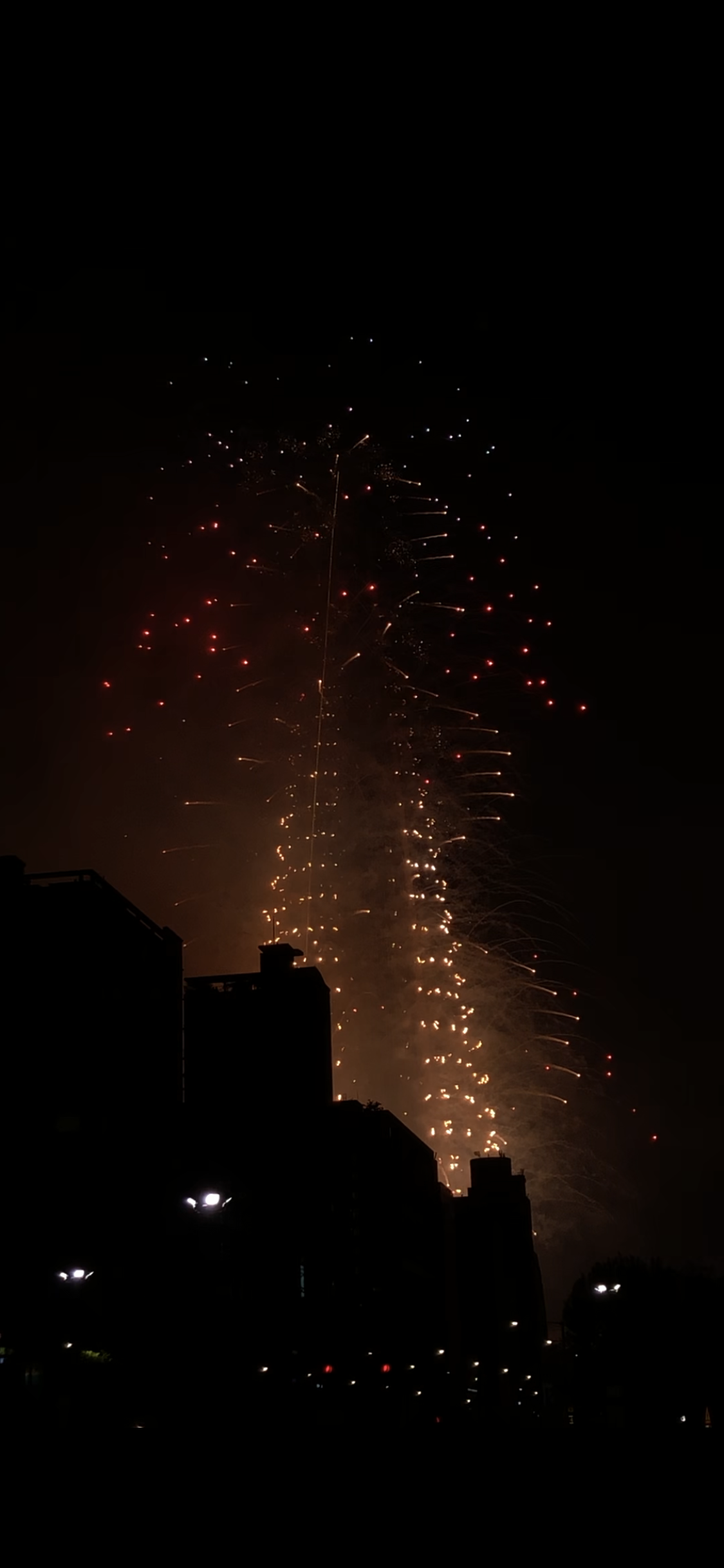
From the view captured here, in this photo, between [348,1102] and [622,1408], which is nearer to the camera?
[622,1408]

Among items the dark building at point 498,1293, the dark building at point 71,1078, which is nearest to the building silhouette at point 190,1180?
the dark building at point 71,1078

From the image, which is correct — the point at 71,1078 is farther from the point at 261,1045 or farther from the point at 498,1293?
the point at 498,1293

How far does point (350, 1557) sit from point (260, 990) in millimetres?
39350

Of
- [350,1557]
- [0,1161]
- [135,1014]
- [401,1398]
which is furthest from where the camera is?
[401,1398]

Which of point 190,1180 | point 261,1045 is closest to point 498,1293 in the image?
point 261,1045

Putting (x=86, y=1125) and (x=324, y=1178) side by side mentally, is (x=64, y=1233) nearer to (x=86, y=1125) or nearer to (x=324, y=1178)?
(x=86, y=1125)

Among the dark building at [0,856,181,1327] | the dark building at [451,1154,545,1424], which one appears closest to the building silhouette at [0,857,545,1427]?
the dark building at [0,856,181,1327]

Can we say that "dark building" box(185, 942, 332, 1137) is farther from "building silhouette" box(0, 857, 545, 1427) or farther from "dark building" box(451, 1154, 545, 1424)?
"dark building" box(451, 1154, 545, 1424)

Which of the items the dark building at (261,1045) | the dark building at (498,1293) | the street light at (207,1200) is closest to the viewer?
the street light at (207,1200)

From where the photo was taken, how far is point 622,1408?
35.1 m

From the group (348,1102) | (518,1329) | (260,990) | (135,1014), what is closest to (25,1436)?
(135,1014)

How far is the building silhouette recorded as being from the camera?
27.6 m

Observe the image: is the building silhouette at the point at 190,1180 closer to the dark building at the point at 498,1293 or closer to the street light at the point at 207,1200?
the street light at the point at 207,1200

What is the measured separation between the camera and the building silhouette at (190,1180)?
27.6m
